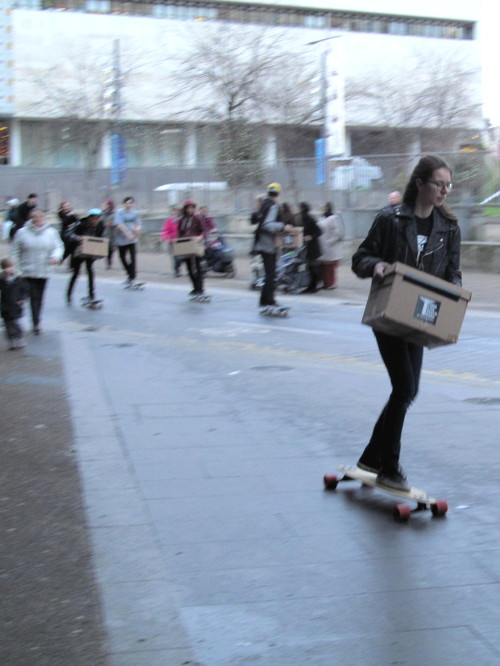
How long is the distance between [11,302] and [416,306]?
310 inches

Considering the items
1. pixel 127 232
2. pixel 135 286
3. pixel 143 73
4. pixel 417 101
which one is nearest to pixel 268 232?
pixel 127 232

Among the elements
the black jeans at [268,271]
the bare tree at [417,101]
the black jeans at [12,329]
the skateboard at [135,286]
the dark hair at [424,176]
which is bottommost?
the skateboard at [135,286]

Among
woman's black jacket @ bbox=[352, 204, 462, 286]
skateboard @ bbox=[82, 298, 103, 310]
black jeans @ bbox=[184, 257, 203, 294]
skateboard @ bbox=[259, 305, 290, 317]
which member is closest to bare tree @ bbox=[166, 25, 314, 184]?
black jeans @ bbox=[184, 257, 203, 294]

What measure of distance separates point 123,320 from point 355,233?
455 inches

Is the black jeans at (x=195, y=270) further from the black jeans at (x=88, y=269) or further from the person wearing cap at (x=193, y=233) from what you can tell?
the black jeans at (x=88, y=269)

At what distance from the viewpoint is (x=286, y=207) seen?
19.6 metres

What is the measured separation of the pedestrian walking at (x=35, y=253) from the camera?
13211 mm

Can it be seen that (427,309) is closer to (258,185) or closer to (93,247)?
(93,247)

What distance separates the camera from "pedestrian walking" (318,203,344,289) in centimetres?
1911

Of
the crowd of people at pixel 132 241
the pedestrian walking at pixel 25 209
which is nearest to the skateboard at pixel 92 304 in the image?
the crowd of people at pixel 132 241

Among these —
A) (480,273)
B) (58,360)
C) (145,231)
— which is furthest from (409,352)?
(145,231)

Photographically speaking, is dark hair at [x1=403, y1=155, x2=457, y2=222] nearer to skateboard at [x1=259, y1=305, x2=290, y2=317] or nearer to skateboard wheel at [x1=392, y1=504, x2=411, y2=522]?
skateboard wheel at [x1=392, y1=504, x2=411, y2=522]

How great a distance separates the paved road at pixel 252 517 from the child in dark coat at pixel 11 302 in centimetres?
85

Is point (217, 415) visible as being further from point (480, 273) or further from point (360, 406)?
point (480, 273)
